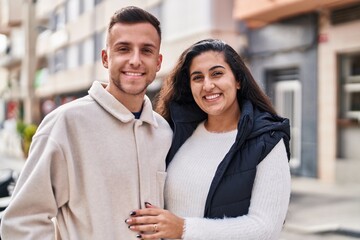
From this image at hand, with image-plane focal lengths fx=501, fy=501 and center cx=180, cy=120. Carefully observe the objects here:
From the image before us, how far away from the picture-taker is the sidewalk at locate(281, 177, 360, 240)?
23.2ft

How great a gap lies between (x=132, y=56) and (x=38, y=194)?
2.19 feet

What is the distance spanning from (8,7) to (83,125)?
39035 mm

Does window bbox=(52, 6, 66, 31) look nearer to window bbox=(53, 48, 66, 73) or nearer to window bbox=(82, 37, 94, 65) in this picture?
window bbox=(53, 48, 66, 73)

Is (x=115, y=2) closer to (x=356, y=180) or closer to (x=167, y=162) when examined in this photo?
(x=356, y=180)

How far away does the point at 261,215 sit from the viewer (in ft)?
7.25

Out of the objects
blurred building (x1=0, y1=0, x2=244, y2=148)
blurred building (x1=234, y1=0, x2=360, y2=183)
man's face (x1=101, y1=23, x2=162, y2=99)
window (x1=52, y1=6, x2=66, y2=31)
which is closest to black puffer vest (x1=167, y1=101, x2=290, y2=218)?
man's face (x1=101, y1=23, x2=162, y2=99)

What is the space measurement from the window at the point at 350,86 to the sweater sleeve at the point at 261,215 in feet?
33.9

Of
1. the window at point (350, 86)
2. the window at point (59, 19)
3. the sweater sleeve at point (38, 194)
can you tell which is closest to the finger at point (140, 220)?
the sweater sleeve at point (38, 194)

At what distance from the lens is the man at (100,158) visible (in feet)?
6.16

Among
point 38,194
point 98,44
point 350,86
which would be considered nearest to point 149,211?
point 38,194

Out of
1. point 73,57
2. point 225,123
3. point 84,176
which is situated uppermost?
point 73,57

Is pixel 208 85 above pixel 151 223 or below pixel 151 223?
above

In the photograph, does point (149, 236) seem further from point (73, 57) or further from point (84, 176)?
point (73, 57)

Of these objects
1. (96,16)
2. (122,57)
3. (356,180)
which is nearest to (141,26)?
(122,57)
